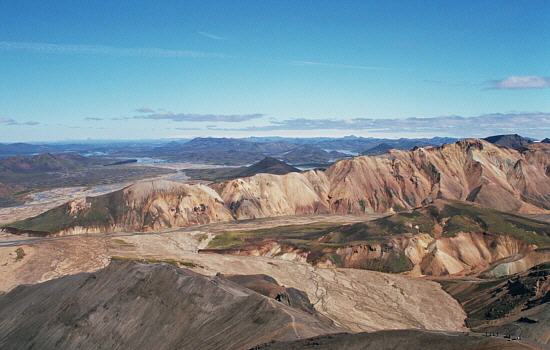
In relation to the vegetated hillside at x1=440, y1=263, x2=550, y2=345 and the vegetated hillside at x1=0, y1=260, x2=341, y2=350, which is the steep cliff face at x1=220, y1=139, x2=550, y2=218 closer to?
the vegetated hillside at x1=440, y1=263, x2=550, y2=345

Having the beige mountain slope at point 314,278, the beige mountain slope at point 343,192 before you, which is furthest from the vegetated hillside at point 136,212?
the beige mountain slope at point 314,278

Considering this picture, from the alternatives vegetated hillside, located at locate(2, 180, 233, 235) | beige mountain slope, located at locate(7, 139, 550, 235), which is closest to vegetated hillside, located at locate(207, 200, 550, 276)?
vegetated hillside, located at locate(2, 180, 233, 235)

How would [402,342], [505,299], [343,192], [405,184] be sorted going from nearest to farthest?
1. [402,342]
2. [505,299]
3. [343,192]
4. [405,184]

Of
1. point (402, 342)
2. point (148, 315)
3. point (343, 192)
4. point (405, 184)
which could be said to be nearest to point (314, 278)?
point (148, 315)

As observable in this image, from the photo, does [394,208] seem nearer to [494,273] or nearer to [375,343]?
[494,273]

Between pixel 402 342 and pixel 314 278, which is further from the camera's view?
pixel 314 278

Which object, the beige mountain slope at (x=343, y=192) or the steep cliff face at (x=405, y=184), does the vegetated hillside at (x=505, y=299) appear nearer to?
the beige mountain slope at (x=343, y=192)

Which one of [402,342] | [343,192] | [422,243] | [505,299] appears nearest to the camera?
[402,342]

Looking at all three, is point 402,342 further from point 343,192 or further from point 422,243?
point 343,192
